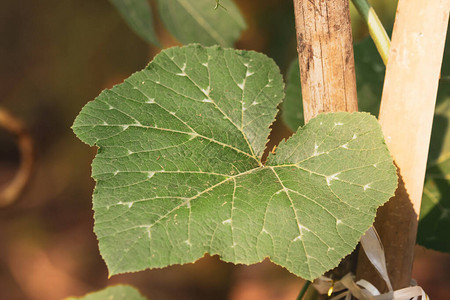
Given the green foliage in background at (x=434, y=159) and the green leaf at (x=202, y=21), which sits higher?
the green leaf at (x=202, y=21)

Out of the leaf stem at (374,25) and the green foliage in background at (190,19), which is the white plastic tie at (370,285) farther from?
the green foliage in background at (190,19)

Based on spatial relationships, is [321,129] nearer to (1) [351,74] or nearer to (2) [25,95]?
(1) [351,74]

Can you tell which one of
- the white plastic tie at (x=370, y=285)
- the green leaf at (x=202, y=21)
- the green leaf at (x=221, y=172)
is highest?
the green leaf at (x=202, y=21)

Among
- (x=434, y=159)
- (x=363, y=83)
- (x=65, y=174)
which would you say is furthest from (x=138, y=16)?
(x=65, y=174)

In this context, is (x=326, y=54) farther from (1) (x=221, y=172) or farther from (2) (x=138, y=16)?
(2) (x=138, y=16)

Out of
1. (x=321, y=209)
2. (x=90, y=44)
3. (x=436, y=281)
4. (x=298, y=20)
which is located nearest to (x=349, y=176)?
(x=321, y=209)

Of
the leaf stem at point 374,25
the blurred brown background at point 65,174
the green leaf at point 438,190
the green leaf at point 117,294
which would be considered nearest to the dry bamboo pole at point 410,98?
the leaf stem at point 374,25
